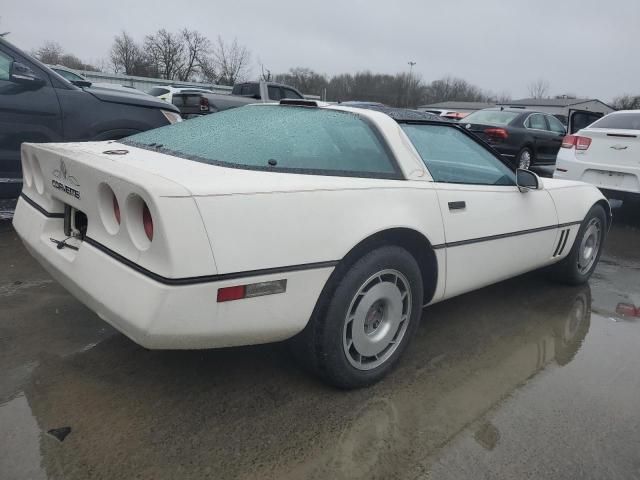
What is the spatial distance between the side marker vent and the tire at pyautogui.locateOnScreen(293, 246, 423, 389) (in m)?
1.60

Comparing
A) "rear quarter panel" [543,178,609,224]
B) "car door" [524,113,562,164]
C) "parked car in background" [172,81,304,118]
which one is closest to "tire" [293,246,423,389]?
"rear quarter panel" [543,178,609,224]

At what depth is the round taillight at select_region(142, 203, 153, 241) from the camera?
1.74 m

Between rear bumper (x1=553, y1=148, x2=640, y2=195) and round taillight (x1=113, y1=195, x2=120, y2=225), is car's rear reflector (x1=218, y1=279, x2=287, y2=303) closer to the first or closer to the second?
round taillight (x1=113, y1=195, x2=120, y2=225)

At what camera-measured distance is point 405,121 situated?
2691mm

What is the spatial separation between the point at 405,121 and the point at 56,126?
3183 millimetres

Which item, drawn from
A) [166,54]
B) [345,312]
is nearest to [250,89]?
[345,312]

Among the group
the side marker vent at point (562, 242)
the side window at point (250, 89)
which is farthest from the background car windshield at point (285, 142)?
the side window at point (250, 89)

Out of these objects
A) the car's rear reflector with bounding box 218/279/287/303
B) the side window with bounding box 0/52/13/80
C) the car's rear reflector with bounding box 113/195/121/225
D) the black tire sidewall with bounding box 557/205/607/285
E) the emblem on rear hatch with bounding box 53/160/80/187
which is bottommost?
the black tire sidewall with bounding box 557/205/607/285

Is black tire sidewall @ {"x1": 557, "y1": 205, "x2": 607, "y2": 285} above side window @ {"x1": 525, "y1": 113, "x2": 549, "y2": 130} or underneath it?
underneath

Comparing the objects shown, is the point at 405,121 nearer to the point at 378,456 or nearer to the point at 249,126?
the point at 249,126

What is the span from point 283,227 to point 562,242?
2497 mm

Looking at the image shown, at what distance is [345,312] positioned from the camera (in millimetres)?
2051

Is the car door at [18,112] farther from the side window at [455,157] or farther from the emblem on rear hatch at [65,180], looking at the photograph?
the side window at [455,157]

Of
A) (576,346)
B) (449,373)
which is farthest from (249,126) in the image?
(576,346)
